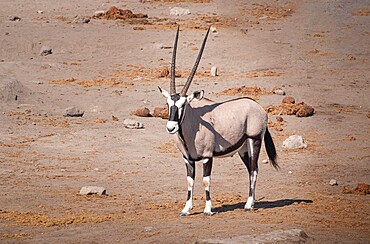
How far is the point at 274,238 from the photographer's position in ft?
29.5

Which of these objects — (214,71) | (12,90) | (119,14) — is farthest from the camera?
(119,14)

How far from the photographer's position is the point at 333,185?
13609 mm

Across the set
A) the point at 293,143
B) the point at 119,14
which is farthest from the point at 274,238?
the point at 119,14

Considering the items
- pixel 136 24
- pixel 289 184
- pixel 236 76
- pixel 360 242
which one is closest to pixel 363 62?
pixel 236 76

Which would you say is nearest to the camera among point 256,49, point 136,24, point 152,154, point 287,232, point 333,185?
point 287,232

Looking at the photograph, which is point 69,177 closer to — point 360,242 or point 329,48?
point 360,242

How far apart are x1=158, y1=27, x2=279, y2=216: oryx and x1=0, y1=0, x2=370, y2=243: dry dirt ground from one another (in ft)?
2.01

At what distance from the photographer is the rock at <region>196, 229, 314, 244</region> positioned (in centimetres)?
888

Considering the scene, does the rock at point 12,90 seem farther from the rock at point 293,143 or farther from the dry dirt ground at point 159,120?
the rock at point 293,143

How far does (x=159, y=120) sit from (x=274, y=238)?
370 inches

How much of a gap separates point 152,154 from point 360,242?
6786 mm

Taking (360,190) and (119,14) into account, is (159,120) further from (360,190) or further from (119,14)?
(119,14)

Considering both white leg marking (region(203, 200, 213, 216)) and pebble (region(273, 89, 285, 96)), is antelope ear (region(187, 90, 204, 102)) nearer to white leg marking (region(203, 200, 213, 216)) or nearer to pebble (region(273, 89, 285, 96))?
white leg marking (region(203, 200, 213, 216))

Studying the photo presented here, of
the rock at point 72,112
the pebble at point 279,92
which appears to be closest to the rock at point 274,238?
the rock at point 72,112
